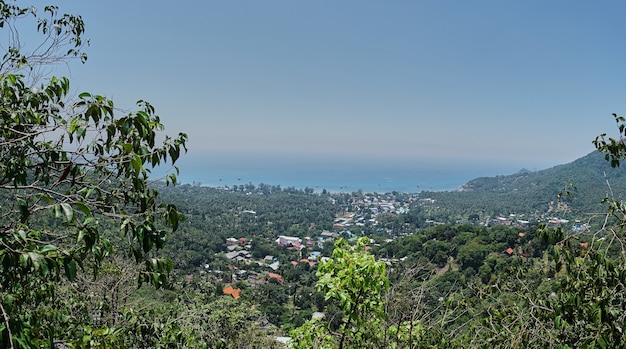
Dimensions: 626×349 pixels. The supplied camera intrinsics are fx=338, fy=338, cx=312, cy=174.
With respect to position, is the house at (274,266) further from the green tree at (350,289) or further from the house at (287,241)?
the green tree at (350,289)

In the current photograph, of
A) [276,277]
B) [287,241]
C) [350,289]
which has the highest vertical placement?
[350,289]

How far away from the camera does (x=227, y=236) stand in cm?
4238

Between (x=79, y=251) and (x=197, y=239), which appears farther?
(x=197, y=239)

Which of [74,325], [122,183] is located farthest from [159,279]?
[74,325]

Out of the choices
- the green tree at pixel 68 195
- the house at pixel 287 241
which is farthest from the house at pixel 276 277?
the green tree at pixel 68 195

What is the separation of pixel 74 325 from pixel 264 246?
1451 inches

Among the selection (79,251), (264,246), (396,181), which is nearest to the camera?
(79,251)

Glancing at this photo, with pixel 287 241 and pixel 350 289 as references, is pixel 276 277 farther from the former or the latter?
pixel 350 289

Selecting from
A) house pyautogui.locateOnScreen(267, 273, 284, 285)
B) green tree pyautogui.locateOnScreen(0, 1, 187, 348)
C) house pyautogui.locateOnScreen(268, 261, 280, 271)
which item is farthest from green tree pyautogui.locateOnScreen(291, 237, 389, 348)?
house pyautogui.locateOnScreen(268, 261, 280, 271)

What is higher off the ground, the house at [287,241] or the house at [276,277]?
the house at [276,277]

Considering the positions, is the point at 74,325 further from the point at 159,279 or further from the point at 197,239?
the point at 197,239

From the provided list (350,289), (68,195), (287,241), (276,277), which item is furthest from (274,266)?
(68,195)

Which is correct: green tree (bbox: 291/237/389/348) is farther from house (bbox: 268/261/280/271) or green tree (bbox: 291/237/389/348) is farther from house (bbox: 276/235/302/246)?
house (bbox: 276/235/302/246)

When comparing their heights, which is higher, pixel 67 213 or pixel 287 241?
pixel 67 213
